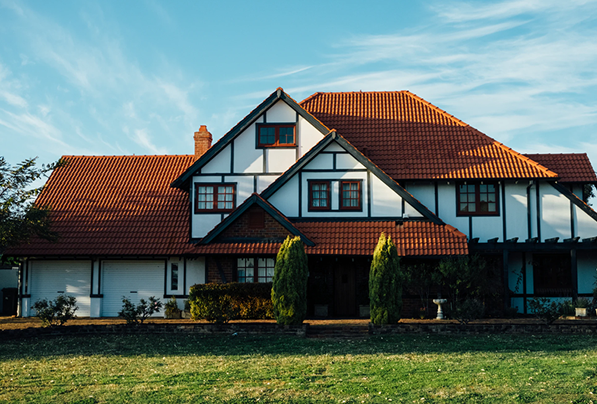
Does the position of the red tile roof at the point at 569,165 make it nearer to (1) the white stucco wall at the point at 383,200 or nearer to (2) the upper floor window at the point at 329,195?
(1) the white stucco wall at the point at 383,200

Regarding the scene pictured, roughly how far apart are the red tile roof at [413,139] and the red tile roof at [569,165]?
7.47 ft

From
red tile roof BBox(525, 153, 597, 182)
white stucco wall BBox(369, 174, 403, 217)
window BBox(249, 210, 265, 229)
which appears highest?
red tile roof BBox(525, 153, 597, 182)

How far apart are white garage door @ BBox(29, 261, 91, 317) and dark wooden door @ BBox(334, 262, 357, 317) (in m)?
10.2

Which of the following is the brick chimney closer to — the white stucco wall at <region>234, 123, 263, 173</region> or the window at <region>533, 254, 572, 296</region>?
the white stucco wall at <region>234, 123, 263, 173</region>

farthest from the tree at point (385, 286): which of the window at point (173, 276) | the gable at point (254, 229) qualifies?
the window at point (173, 276)

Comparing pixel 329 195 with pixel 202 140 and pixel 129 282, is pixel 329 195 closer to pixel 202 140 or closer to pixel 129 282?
pixel 202 140

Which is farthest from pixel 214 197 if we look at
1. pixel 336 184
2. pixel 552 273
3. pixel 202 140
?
pixel 552 273

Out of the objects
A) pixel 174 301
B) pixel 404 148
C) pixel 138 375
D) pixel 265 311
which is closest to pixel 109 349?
pixel 138 375

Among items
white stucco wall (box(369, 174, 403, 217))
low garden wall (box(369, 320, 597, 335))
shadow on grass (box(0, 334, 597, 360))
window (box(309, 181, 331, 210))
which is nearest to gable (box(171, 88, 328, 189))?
window (box(309, 181, 331, 210))

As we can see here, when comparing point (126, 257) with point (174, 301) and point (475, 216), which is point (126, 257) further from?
point (475, 216)

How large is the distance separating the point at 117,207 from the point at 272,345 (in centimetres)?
1311

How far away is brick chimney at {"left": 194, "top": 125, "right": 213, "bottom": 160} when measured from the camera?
28.2 meters

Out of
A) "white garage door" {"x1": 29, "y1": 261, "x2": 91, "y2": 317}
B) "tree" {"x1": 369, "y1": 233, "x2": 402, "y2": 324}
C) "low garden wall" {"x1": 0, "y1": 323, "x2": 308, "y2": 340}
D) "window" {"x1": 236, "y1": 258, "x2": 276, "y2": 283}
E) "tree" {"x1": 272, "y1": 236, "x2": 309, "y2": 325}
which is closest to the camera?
"low garden wall" {"x1": 0, "y1": 323, "x2": 308, "y2": 340}

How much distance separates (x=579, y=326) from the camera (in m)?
16.8
